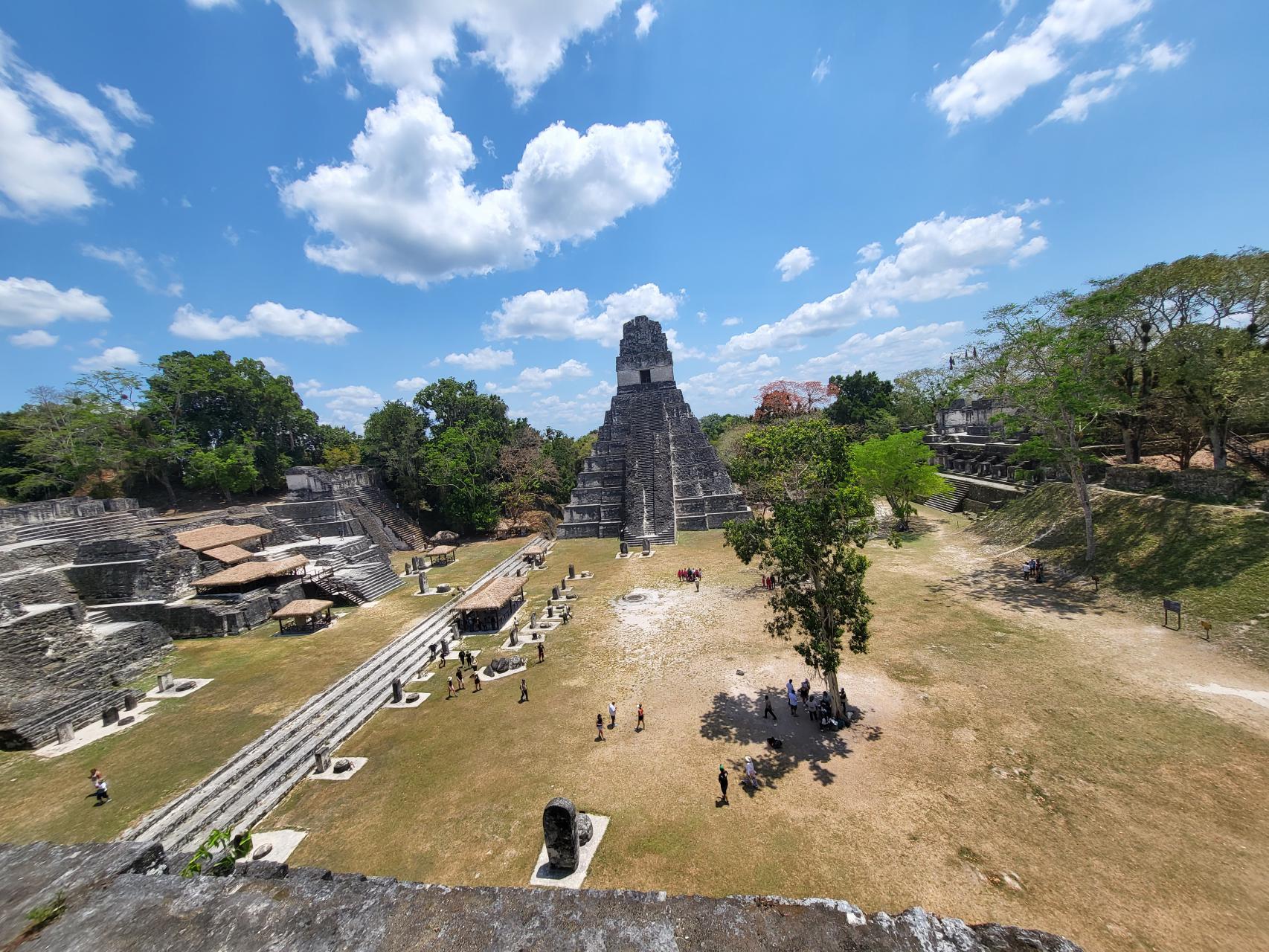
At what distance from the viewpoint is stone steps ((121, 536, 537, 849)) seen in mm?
10773

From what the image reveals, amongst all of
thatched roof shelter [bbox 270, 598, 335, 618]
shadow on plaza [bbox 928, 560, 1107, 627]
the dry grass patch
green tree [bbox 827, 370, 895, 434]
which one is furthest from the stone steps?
green tree [bbox 827, 370, 895, 434]

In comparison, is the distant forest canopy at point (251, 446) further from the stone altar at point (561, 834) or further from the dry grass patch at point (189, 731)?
the stone altar at point (561, 834)

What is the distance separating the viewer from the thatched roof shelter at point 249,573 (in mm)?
22203

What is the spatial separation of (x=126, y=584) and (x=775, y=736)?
2913 cm

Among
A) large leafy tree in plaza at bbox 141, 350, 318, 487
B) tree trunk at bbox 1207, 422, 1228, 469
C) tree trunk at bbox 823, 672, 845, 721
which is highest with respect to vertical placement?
large leafy tree in plaza at bbox 141, 350, 318, 487

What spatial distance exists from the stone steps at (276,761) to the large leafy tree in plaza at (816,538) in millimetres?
13291

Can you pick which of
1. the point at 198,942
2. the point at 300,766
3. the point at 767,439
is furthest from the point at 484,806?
the point at 767,439

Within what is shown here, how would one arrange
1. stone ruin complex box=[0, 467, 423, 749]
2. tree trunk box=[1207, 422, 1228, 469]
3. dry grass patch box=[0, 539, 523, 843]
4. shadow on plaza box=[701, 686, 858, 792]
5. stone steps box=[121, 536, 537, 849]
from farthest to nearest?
1. tree trunk box=[1207, 422, 1228, 469]
2. stone ruin complex box=[0, 467, 423, 749]
3. shadow on plaza box=[701, 686, 858, 792]
4. dry grass patch box=[0, 539, 523, 843]
5. stone steps box=[121, 536, 537, 849]

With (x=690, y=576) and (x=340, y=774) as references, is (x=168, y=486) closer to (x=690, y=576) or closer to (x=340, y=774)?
(x=340, y=774)

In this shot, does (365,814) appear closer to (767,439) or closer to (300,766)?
(300,766)

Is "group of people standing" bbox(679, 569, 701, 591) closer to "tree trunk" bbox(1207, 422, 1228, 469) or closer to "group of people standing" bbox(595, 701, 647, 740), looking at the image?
"group of people standing" bbox(595, 701, 647, 740)

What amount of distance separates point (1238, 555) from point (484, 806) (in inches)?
1003

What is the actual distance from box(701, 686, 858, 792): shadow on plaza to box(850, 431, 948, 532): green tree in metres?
22.4

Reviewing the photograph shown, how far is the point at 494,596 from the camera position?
70.4ft
